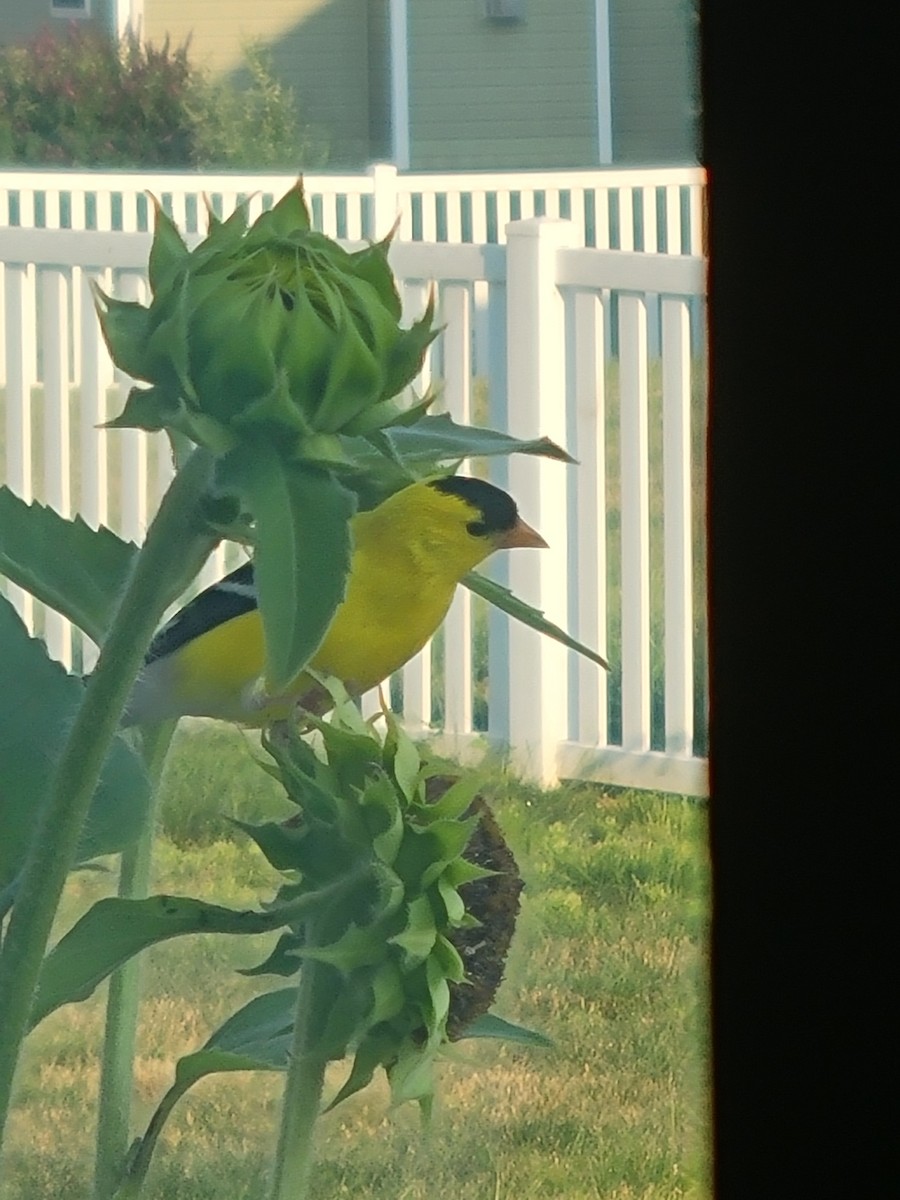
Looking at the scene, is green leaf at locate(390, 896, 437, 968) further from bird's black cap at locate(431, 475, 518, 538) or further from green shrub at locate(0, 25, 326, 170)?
green shrub at locate(0, 25, 326, 170)

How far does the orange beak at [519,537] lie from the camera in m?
0.65

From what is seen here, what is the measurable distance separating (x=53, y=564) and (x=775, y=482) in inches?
14.1

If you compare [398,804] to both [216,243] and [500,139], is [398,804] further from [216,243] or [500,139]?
[500,139]

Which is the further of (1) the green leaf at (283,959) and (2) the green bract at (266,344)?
(1) the green leaf at (283,959)

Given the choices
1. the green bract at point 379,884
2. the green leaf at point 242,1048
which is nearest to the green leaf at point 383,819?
the green bract at point 379,884

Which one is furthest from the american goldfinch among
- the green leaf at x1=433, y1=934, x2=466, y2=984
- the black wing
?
the green leaf at x1=433, y1=934, x2=466, y2=984

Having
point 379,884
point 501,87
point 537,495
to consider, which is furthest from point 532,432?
point 379,884

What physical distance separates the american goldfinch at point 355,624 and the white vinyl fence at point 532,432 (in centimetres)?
2

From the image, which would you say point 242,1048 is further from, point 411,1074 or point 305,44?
point 305,44

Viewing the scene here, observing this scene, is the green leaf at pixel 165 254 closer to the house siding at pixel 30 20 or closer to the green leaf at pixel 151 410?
the green leaf at pixel 151 410

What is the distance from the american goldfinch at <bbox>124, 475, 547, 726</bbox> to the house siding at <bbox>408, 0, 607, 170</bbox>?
0.16 meters

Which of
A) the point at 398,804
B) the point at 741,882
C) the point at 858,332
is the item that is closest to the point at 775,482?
the point at 858,332

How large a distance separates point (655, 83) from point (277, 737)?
34 centimetres

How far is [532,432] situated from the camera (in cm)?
72
